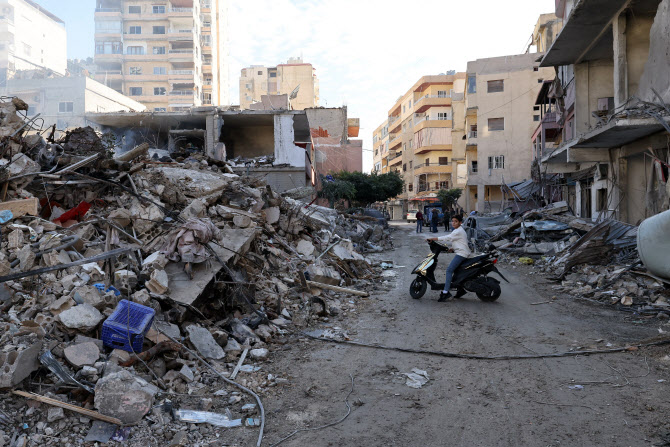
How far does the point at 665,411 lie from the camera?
400 centimetres

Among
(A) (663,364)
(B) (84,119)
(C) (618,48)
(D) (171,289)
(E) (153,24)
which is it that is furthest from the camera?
(E) (153,24)

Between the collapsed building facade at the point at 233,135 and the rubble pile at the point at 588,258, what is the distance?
1035 cm

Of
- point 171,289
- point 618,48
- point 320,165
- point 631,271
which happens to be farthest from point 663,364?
point 320,165

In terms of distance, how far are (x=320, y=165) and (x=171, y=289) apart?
1545 inches

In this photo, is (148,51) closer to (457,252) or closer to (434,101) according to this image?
(434,101)

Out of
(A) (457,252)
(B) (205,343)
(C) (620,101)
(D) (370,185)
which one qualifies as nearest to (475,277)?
(A) (457,252)

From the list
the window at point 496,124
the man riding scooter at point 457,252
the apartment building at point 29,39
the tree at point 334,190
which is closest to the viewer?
the man riding scooter at point 457,252

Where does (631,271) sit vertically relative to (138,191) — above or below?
below

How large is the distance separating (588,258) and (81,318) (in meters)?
10.6

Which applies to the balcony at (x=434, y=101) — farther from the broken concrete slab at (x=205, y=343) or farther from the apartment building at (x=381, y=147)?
the broken concrete slab at (x=205, y=343)

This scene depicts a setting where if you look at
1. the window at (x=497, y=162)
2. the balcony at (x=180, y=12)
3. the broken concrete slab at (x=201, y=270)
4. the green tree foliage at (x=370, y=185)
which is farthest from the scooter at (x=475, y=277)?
the balcony at (x=180, y=12)

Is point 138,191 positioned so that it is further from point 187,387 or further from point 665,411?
point 665,411

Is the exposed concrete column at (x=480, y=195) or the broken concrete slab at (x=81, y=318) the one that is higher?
the exposed concrete column at (x=480, y=195)

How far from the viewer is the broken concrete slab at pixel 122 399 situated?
12.8 feet
